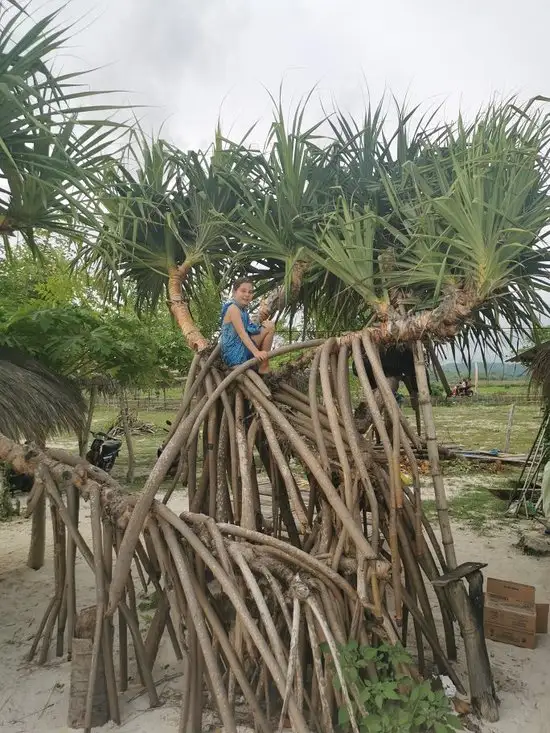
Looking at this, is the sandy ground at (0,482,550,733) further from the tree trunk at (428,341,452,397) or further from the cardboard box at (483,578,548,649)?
the tree trunk at (428,341,452,397)

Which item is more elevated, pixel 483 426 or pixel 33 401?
pixel 33 401

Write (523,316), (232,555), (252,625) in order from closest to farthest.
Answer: (252,625) → (232,555) → (523,316)

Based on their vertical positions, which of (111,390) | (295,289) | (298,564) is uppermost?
(295,289)

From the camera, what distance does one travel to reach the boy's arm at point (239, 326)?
3.28 meters

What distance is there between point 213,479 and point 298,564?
91 cm

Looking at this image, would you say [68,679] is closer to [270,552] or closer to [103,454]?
[270,552]

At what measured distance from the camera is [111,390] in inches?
372

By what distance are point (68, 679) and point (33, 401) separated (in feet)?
6.22

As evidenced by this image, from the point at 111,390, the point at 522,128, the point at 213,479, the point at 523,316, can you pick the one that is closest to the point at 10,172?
the point at 213,479

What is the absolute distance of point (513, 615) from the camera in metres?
3.75

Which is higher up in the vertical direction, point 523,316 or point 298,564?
point 523,316

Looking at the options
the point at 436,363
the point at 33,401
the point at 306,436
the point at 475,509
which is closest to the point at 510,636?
the point at 436,363

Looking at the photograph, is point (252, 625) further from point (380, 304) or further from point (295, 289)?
point (295, 289)

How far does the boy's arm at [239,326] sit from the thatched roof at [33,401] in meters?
1.76
